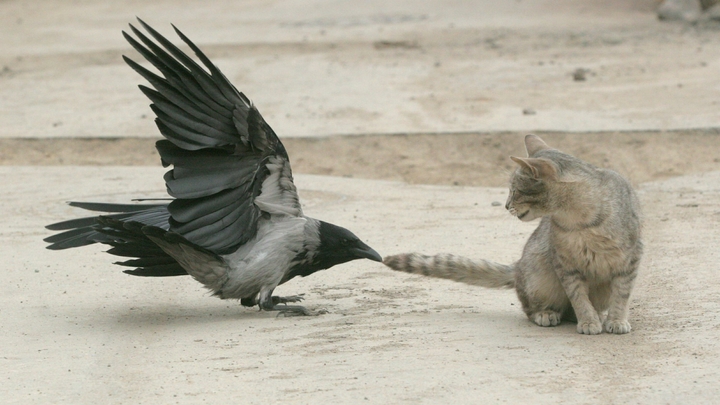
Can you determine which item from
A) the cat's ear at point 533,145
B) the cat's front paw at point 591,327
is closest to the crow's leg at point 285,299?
the cat's ear at point 533,145

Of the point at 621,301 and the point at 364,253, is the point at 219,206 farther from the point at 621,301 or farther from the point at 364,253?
the point at 621,301

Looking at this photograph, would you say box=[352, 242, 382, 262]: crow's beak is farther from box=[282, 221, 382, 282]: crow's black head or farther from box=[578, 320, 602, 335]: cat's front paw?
box=[578, 320, 602, 335]: cat's front paw

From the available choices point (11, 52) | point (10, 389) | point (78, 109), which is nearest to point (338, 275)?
point (10, 389)

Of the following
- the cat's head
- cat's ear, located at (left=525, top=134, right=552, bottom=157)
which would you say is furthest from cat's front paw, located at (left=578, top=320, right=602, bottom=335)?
cat's ear, located at (left=525, top=134, right=552, bottom=157)

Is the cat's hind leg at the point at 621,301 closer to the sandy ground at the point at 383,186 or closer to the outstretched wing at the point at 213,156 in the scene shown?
the sandy ground at the point at 383,186

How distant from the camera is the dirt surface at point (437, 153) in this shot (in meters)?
10.9

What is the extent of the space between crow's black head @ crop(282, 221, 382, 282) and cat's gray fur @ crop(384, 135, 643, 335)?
1143 mm

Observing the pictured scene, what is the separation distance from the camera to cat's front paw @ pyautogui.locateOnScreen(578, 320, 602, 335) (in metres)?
5.52

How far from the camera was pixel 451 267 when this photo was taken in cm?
624

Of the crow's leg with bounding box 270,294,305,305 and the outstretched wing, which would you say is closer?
the outstretched wing

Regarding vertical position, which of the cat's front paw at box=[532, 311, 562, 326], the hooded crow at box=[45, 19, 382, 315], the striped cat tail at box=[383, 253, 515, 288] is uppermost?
the hooded crow at box=[45, 19, 382, 315]

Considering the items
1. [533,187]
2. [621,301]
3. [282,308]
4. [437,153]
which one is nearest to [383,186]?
[437,153]

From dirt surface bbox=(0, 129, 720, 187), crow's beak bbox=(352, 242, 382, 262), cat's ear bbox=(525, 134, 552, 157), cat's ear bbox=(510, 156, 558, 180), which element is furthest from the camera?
dirt surface bbox=(0, 129, 720, 187)

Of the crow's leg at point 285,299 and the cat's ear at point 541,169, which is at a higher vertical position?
the cat's ear at point 541,169
